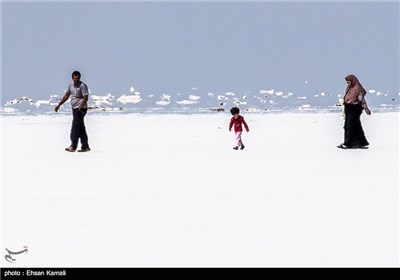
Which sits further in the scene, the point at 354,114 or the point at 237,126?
the point at 237,126

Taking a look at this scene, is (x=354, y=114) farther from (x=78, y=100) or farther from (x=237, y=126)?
(x=78, y=100)

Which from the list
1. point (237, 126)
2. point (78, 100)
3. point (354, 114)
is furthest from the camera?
point (237, 126)

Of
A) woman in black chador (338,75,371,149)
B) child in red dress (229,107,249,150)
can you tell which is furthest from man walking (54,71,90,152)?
woman in black chador (338,75,371,149)

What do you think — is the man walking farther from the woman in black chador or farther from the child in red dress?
the woman in black chador

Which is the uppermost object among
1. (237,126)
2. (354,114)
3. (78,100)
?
(78,100)

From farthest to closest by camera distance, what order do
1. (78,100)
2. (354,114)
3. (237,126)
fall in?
(237,126)
(354,114)
(78,100)

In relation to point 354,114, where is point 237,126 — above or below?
below

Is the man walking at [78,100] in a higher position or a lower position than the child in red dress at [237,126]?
higher

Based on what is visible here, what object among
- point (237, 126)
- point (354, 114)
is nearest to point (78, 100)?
point (237, 126)

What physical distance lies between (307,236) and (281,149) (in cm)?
963

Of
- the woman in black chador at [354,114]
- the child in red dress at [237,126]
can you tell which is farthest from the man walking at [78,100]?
Result: the woman in black chador at [354,114]

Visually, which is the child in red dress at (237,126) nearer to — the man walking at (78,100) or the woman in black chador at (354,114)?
the woman in black chador at (354,114)

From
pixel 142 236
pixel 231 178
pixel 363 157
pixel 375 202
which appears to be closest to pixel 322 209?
pixel 375 202
